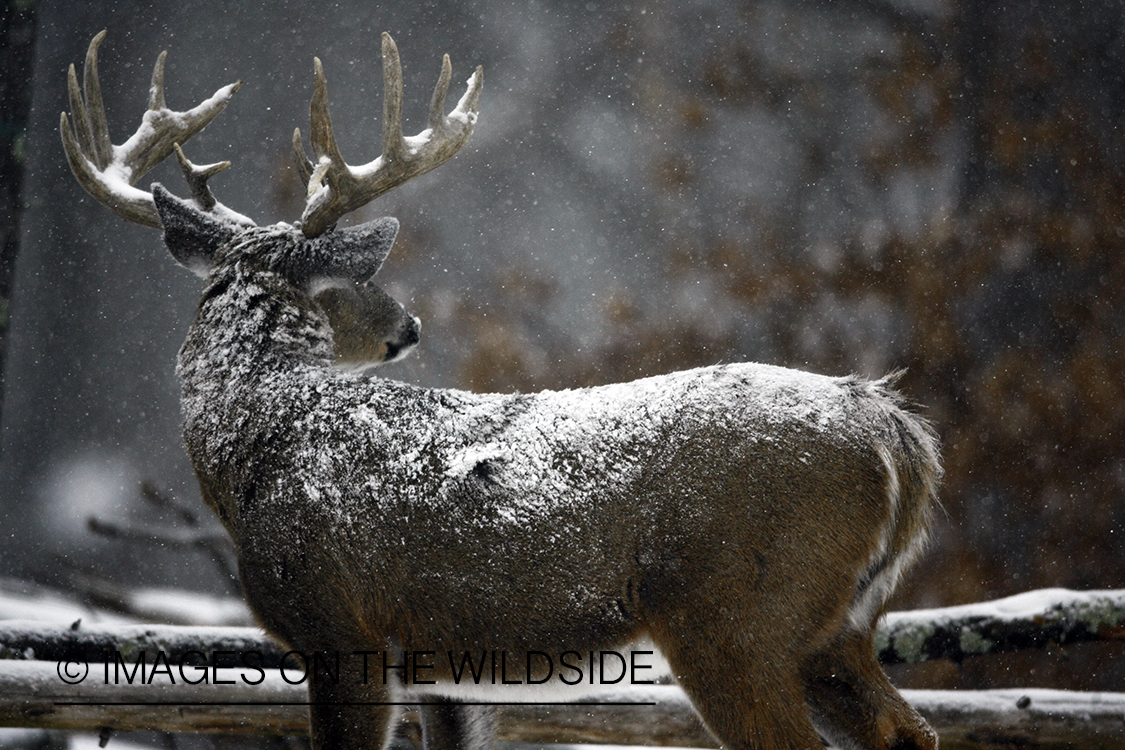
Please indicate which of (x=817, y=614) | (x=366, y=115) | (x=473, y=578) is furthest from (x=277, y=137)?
(x=817, y=614)

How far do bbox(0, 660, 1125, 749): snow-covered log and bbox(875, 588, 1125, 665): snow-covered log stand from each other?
0.37 metres

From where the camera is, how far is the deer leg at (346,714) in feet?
5.36

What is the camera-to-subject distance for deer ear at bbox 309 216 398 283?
2055mm

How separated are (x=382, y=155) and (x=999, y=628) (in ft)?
8.69

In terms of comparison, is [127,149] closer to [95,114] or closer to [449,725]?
[95,114]

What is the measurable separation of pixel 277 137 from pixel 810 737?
5.13 metres

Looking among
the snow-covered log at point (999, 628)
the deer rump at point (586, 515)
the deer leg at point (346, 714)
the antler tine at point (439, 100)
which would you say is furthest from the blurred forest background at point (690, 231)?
the deer leg at point (346, 714)

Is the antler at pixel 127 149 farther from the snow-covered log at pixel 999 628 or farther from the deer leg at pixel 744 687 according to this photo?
the snow-covered log at pixel 999 628

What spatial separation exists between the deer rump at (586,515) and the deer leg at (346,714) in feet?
0.31

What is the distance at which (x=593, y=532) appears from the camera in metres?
1.57

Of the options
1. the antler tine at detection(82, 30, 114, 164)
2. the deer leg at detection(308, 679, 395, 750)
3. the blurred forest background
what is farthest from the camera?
the blurred forest background

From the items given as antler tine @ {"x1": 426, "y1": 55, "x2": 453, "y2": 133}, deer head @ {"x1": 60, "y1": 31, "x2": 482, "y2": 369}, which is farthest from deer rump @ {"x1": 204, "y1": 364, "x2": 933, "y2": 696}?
antler tine @ {"x1": 426, "y1": 55, "x2": 453, "y2": 133}

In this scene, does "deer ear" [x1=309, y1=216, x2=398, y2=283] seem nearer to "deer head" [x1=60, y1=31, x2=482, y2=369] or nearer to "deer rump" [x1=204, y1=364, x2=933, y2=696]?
"deer head" [x1=60, y1=31, x2=482, y2=369]

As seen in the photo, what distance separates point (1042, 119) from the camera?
210 inches
